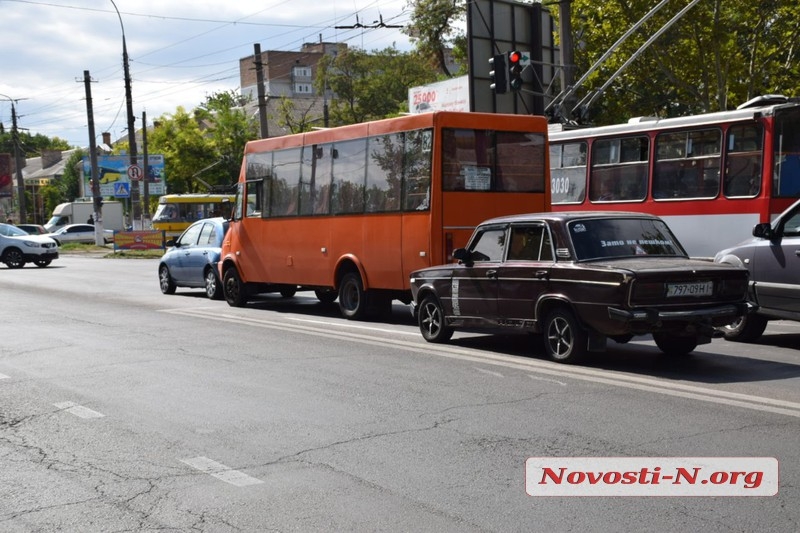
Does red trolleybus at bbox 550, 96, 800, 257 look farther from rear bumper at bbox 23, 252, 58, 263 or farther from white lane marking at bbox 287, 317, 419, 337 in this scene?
rear bumper at bbox 23, 252, 58, 263

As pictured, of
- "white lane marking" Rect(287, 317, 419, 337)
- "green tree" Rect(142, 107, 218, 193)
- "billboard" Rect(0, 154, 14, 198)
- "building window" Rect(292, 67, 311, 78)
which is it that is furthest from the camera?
"building window" Rect(292, 67, 311, 78)

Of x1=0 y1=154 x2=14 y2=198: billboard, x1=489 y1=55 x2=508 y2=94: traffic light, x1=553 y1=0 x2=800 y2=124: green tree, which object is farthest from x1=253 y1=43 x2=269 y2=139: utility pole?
x1=0 y1=154 x2=14 y2=198: billboard

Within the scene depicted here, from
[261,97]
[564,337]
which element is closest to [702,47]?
[261,97]

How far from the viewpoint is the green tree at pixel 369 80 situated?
7819cm

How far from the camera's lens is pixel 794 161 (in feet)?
57.0

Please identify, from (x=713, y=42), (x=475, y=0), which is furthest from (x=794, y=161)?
(x=475, y=0)

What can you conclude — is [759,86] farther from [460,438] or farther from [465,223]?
[460,438]

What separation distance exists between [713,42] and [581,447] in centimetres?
2988

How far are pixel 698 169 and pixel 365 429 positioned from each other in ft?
41.8

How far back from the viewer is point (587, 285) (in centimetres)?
1045

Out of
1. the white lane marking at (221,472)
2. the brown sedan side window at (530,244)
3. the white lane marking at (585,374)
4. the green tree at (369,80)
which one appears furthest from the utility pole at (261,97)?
the green tree at (369,80)

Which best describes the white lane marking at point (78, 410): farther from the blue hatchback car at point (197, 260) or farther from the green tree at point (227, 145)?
the green tree at point (227, 145)

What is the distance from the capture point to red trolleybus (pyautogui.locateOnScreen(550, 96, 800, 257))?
57.2 ft

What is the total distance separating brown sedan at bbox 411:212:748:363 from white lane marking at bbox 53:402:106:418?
4683mm
